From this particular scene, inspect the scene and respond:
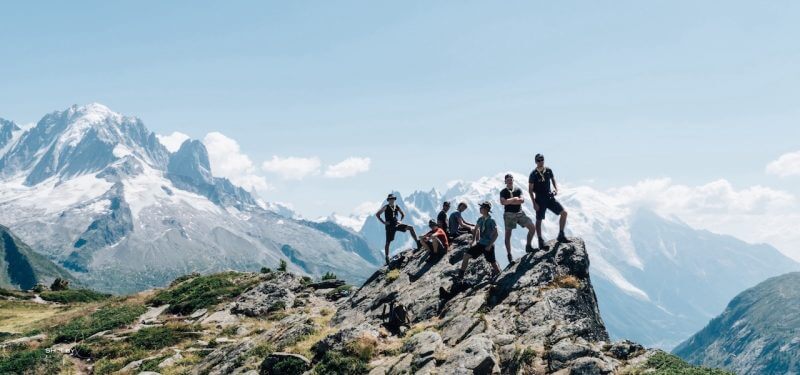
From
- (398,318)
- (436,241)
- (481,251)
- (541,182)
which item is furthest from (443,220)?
(398,318)

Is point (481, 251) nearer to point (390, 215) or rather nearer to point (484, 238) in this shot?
point (484, 238)

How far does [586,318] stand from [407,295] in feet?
34.2

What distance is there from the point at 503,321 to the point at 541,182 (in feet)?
22.6

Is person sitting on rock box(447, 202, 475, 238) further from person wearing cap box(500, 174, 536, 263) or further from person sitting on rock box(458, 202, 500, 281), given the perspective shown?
person wearing cap box(500, 174, 536, 263)

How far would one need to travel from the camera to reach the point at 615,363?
58.9 ft

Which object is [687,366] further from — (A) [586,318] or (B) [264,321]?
(B) [264,321]

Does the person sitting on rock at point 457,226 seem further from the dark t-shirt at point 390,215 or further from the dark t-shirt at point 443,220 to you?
the dark t-shirt at point 390,215

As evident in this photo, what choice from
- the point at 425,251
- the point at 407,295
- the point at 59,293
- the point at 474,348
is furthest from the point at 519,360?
the point at 59,293

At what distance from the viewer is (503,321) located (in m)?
21.8

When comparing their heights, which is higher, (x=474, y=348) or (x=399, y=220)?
(x=399, y=220)

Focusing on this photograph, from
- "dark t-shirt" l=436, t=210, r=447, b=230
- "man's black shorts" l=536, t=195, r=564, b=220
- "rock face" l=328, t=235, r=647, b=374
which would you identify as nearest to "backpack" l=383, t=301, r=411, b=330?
"rock face" l=328, t=235, r=647, b=374

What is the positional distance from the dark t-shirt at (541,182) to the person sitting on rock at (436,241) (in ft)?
26.1

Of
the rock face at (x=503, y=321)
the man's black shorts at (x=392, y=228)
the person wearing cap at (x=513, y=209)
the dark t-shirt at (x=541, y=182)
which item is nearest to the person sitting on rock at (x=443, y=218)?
the man's black shorts at (x=392, y=228)

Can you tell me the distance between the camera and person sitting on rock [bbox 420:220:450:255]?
31344mm
